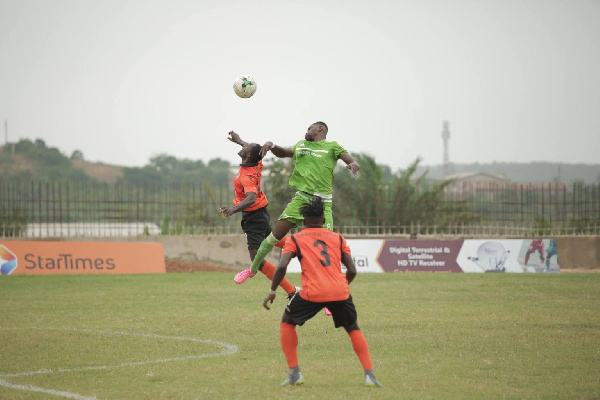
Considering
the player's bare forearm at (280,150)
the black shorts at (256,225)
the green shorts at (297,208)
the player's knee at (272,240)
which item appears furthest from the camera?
the black shorts at (256,225)

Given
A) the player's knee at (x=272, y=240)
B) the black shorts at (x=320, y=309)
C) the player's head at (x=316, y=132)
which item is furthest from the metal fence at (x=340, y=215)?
the black shorts at (x=320, y=309)

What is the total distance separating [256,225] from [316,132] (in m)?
2.41

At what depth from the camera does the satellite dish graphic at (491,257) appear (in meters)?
25.6

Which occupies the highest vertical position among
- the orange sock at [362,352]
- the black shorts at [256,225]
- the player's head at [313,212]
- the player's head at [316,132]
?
the player's head at [316,132]

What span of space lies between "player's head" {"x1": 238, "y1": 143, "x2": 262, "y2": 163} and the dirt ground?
15.0m

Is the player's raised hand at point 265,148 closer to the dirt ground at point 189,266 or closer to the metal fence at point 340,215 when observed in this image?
the dirt ground at point 189,266

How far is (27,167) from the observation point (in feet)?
237

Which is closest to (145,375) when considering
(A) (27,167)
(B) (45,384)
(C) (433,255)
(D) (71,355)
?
(B) (45,384)

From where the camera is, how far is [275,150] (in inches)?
461

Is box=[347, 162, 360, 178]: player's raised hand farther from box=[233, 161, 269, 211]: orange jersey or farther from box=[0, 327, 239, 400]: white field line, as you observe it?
box=[0, 327, 239, 400]: white field line

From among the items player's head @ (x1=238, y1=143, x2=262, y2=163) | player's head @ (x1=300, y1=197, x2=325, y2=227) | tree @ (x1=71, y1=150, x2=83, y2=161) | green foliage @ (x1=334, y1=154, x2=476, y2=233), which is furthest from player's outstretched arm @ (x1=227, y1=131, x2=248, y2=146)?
tree @ (x1=71, y1=150, x2=83, y2=161)

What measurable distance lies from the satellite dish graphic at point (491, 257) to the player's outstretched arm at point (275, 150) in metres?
15.2

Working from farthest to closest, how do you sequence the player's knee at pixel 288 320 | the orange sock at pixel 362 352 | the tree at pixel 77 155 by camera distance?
the tree at pixel 77 155, the player's knee at pixel 288 320, the orange sock at pixel 362 352

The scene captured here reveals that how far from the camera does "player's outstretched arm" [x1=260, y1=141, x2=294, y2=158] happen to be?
1140 cm
